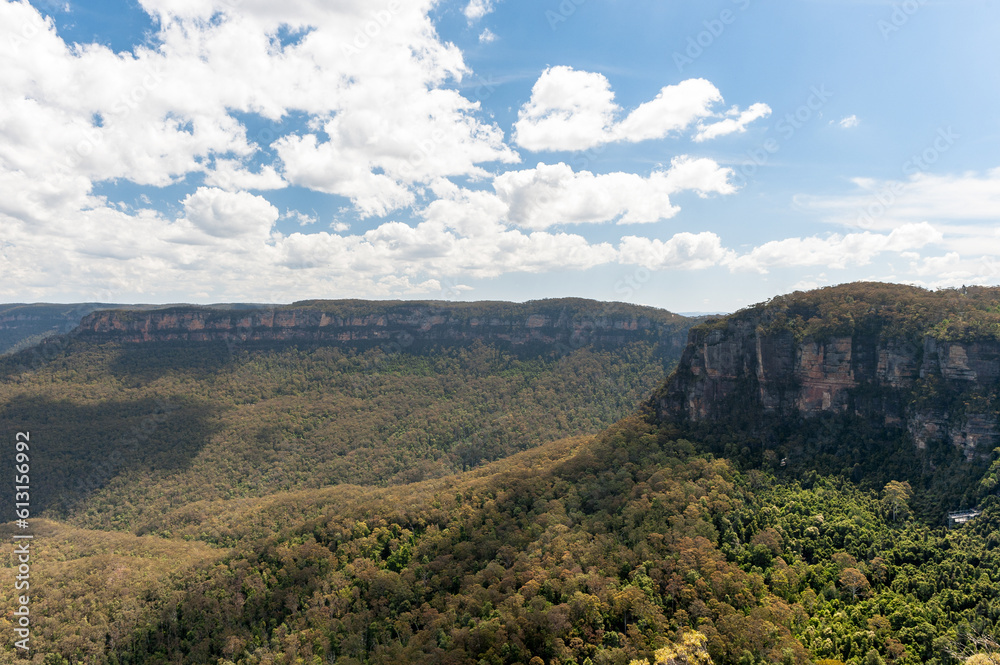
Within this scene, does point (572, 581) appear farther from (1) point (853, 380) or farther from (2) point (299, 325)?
(2) point (299, 325)

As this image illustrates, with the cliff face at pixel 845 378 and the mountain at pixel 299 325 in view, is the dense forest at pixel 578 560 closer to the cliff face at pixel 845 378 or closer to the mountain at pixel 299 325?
the cliff face at pixel 845 378

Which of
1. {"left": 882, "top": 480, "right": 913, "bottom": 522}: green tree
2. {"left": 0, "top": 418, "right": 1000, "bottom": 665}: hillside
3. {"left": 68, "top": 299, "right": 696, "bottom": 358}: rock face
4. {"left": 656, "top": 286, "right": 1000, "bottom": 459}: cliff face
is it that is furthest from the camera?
{"left": 68, "top": 299, "right": 696, "bottom": 358}: rock face

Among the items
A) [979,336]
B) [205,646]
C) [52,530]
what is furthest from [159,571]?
[979,336]

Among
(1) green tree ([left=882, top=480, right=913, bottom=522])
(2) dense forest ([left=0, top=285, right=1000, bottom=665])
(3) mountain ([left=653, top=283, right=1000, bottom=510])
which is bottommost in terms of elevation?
(2) dense forest ([left=0, top=285, right=1000, bottom=665])

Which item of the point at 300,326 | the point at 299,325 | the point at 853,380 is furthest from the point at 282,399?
the point at 853,380

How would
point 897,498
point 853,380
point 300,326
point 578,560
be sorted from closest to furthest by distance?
point 578,560 < point 897,498 < point 853,380 < point 300,326

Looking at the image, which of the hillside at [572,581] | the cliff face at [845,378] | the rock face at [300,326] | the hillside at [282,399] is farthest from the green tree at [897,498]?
the rock face at [300,326]

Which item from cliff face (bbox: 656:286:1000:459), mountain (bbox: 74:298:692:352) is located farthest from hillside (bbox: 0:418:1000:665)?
mountain (bbox: 74:298:692:352)

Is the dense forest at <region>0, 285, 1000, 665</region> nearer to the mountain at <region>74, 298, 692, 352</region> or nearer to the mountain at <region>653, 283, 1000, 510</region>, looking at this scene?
the mountain at <region>653, 283, 1000, 510</region>
